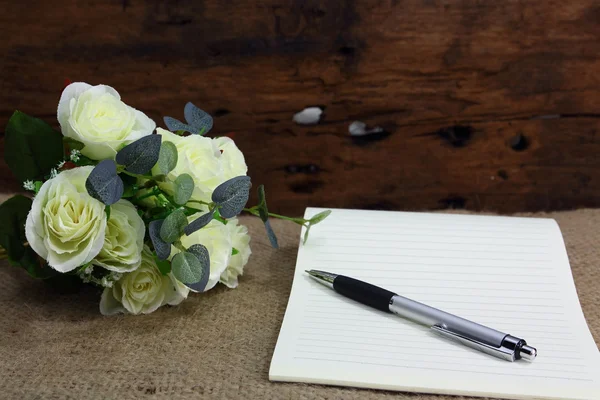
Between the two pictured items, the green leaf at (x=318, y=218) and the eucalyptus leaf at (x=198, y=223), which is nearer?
the eucalyptus leaf at (x=198, y=223)

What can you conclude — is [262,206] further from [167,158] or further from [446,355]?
[446,355]

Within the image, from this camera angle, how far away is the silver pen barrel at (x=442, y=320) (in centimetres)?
67

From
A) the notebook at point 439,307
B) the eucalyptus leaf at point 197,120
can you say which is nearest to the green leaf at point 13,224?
the eucalyptus leaf at point 197,120

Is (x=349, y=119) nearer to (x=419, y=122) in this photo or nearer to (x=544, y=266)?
(x=419, y=122)

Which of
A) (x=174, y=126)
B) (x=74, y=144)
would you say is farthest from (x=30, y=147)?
(x=174, y=126)

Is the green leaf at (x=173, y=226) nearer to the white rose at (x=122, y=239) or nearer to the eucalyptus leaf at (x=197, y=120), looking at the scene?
the white rose at (x=122, y=239)

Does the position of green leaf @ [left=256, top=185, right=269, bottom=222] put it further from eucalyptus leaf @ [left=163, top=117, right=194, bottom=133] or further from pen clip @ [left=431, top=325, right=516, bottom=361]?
pen clip @ [left=431, top=325, right=516, bottom=361]

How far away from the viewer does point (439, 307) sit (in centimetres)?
75

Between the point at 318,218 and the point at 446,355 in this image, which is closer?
the point at 446,355

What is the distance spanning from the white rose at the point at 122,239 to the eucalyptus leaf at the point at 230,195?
88 millimetres

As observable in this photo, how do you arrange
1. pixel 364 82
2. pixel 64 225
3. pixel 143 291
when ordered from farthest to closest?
pixel 364 82, pixel 143 291, pixel 64 225

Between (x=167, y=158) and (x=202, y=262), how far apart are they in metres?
0.12

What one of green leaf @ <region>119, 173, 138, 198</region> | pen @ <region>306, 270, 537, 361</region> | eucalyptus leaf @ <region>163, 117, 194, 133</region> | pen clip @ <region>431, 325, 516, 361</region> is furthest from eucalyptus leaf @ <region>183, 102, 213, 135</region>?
pen clip @ <region>431, 325, 516, 361</region>

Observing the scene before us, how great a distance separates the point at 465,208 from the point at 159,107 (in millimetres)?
514
